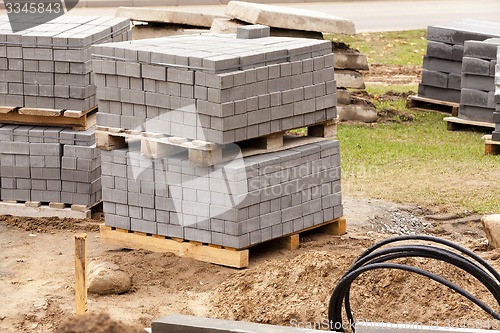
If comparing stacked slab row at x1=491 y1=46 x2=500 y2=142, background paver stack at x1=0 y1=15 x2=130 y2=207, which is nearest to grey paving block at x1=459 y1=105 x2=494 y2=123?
stacked slab row at x1=491 y1=46 x2=500 y2=142

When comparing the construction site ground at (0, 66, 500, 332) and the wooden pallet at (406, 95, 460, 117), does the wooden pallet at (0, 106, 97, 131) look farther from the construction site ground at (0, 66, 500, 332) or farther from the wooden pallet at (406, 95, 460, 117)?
the wooden pallet at (406, 95, 460, 117)

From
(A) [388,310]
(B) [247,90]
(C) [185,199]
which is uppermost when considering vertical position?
(B) [247,90]

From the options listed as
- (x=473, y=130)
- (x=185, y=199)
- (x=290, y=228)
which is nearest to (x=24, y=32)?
(x=185, y=199)

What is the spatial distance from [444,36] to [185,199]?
28.1 ft

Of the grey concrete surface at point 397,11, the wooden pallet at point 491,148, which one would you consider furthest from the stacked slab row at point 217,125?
the grey concrete surface at point 397,11

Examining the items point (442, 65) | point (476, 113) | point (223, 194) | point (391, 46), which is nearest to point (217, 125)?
point (223, 194)

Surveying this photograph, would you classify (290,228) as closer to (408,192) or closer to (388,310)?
(388,310)

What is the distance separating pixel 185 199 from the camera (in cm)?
970

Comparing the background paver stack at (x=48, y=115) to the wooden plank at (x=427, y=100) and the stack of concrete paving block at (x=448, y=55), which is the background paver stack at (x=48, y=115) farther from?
the wooden plank at (x=427, y=100)

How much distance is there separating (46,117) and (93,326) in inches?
296

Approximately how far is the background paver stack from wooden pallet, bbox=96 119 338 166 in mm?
1089

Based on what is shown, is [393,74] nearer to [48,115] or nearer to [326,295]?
[48,115]

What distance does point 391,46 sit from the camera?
24.0 m

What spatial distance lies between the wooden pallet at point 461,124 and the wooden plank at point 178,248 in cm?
737
